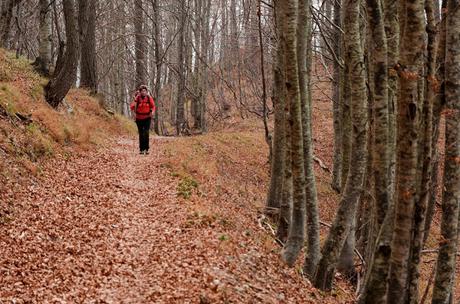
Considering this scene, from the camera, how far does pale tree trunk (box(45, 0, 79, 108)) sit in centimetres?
1448

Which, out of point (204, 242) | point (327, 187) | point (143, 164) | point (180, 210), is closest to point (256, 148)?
point (327, 187)

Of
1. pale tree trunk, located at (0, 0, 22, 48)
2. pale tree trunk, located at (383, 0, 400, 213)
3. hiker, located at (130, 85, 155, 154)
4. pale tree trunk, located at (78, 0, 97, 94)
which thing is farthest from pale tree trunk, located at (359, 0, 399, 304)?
pale tree trunk, located at (78, 0, 97, 94)

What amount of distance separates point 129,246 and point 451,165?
478 centimetres

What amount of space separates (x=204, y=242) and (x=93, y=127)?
9823 mm

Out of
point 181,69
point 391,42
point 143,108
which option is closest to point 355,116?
point 391,42

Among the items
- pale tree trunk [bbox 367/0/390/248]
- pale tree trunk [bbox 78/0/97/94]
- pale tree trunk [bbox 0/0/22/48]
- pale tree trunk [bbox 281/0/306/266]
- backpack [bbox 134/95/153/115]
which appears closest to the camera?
pale tree trunk [bbox 367/0/390/248]

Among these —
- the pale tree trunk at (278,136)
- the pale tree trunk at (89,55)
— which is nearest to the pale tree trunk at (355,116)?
the pale tree trunk at (278,136)

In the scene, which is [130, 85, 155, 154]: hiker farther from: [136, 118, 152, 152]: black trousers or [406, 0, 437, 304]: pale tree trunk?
[406, 0, 437, 304]: pale tree trunk

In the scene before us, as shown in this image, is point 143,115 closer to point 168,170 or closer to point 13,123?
point 168,170

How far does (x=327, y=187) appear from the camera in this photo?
702 inches

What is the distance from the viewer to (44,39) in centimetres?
1647

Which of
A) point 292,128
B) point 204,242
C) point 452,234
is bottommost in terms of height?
point 204,242

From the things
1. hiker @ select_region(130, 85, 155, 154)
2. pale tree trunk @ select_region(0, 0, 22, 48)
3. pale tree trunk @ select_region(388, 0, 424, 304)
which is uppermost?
pale tree trunk @ select_region(0, 0, 22, 48)

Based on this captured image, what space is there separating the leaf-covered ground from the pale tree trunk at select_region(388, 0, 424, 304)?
2061mm
